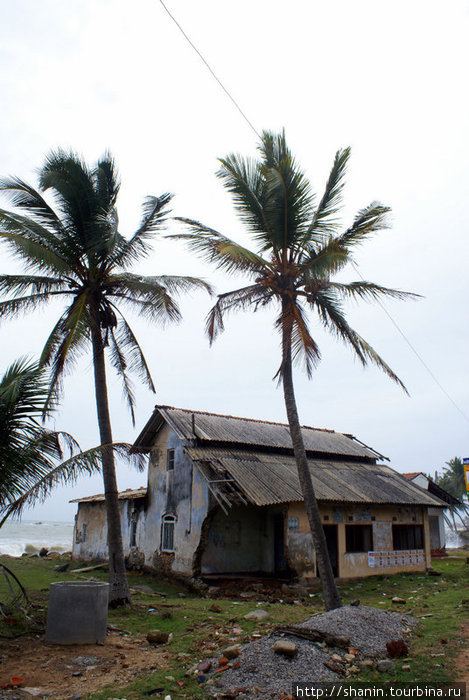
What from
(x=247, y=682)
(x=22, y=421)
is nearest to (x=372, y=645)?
(x=247, y=682)

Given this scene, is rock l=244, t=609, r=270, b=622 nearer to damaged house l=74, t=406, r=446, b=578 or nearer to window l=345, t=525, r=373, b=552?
damaged house l=74, t=406, r=446, b=578

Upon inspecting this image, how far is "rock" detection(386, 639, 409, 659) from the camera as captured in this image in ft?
25.3

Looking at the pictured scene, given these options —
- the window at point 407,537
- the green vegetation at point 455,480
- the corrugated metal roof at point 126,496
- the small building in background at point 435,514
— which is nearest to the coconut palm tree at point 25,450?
the corrugated metal roof at point 126,496

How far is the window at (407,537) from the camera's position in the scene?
21359mm

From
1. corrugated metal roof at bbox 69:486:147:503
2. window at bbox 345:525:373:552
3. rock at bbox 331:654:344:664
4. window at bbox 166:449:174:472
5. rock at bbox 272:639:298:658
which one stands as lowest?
rock at bbox 331:654:344:664

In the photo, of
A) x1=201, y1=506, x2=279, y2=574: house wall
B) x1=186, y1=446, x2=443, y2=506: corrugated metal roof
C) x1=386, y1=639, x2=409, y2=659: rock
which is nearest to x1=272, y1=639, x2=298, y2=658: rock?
x1=386, y1=639, x2=409, y2=659: rock

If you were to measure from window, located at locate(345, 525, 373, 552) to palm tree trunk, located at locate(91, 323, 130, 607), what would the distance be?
31.9ft

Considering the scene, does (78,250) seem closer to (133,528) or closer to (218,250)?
(218,250)

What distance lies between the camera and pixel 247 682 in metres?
6.55

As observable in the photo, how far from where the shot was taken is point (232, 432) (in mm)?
20969

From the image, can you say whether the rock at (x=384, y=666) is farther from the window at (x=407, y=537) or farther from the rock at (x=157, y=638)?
the window at (x=407, y=537)

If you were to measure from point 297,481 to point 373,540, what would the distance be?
429 cm

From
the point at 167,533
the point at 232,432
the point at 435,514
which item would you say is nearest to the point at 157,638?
the point at 167,533

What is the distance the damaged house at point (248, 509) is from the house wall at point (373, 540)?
4cm
